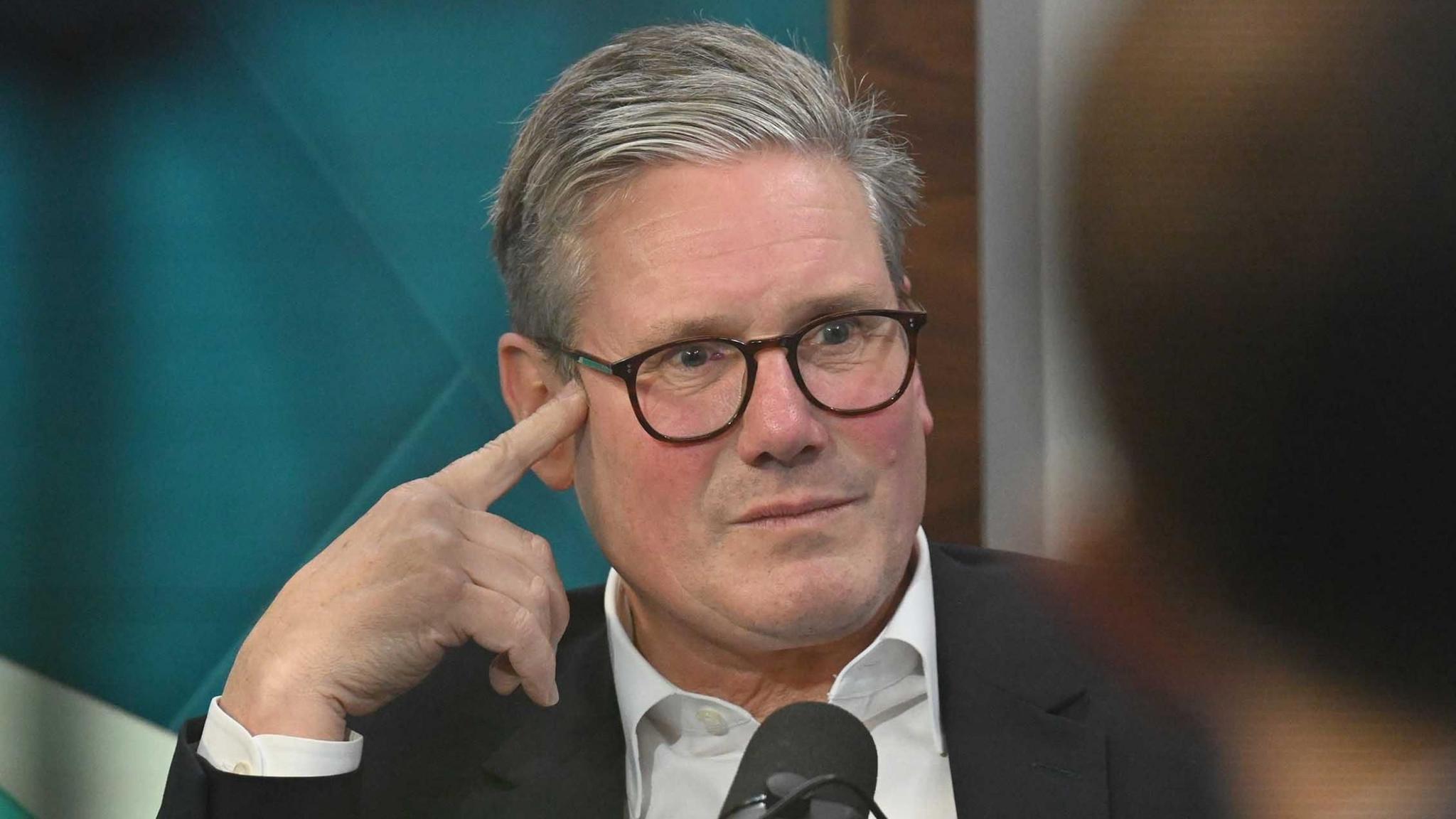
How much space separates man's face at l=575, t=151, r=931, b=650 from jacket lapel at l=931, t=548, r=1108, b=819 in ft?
0.48

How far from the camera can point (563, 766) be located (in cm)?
153

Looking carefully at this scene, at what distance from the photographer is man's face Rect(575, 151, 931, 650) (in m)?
1.36

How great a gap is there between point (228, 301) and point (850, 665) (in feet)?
3.00

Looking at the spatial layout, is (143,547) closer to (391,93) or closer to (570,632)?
(570,632)

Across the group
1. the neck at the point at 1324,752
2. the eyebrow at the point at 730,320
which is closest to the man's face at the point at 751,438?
the eyebrow at the point at 730,320

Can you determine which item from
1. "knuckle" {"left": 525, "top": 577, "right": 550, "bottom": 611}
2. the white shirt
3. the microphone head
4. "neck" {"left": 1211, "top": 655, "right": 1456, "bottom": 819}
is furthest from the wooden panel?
"neck" {"left": 1211, "top": 655, "right": 1456, "bottom": 819}

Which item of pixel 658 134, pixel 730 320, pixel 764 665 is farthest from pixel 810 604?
pixel 658 134

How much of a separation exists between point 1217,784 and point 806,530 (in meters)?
1.06

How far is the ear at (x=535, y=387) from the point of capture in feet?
5.22

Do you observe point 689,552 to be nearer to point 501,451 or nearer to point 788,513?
point 788,513

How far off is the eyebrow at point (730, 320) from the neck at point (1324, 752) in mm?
1107

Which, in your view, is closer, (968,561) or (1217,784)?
(1217,784)

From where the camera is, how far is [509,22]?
1.80 m

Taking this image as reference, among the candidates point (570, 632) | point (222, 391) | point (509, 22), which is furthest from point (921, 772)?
point (509, 22)
